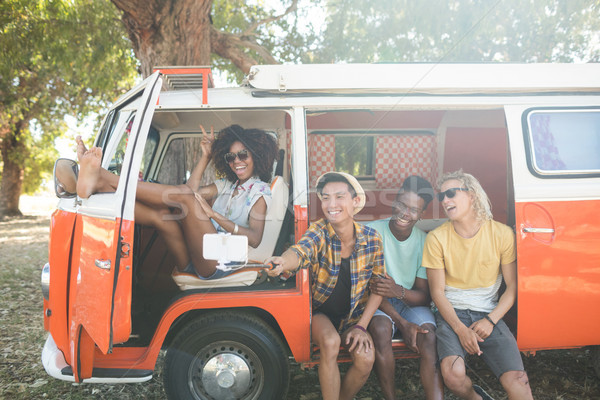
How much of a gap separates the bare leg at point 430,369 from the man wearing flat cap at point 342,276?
0.38 metres

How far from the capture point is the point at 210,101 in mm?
3006

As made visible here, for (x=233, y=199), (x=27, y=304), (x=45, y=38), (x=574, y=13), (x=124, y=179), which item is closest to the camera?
(x=124, y=179)

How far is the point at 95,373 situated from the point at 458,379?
7.68 ft

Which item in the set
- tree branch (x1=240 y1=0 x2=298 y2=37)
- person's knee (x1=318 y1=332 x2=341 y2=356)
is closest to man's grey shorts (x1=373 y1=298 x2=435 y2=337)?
person's knee (x1=318 y1=332 x2=341 y2=356)

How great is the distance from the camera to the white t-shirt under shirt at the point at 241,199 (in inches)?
131

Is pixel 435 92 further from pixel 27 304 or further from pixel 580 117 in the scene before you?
pixel 27 304

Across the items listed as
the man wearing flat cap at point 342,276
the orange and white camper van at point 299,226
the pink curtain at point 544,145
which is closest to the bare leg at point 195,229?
the orange and white camper van at point 299,226

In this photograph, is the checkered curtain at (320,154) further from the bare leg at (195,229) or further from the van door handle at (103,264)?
the van door handle at (103,264)

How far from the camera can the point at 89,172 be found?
2.68m

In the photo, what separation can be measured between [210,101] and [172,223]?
913 mm

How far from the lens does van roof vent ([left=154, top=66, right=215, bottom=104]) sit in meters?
2.98

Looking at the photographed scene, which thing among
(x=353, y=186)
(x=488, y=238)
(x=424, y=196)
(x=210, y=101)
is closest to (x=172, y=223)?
(x=210, y=101)

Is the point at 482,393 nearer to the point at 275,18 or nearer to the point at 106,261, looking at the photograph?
the point at 106,261

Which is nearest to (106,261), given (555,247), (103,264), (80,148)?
(103,264)
